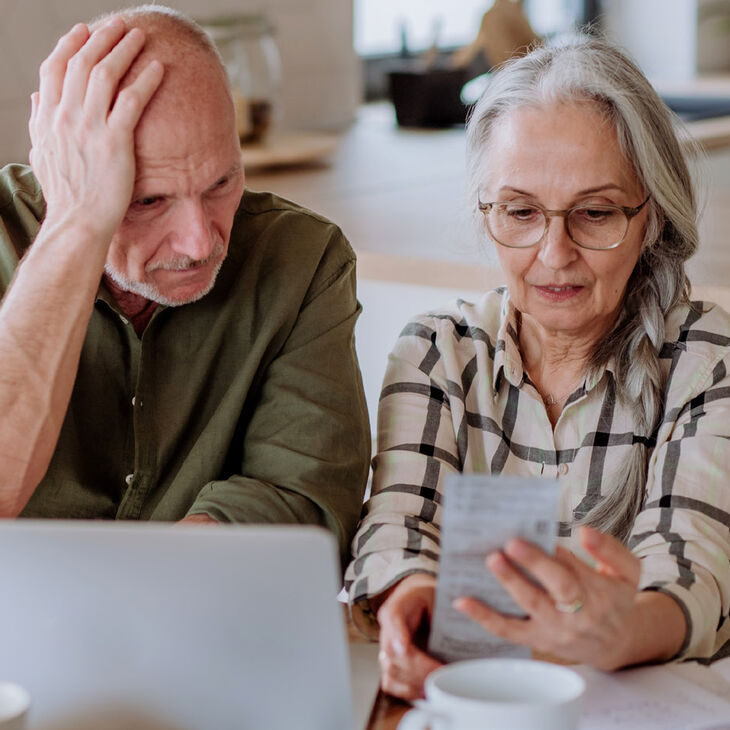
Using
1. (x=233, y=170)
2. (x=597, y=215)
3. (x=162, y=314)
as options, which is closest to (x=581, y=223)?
(x=597, y=215)

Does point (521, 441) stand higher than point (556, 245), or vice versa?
point (556, 245)

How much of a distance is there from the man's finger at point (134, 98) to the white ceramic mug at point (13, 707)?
651 mm

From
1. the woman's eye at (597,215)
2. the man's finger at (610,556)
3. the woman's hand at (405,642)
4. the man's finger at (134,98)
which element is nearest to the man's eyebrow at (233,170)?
the man's finger at (134,98)

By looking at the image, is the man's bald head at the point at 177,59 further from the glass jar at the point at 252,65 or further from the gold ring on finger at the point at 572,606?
the glass jar at the point at 252,65

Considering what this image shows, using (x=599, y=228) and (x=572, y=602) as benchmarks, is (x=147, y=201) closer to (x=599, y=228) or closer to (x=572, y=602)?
(x=599, y=228)

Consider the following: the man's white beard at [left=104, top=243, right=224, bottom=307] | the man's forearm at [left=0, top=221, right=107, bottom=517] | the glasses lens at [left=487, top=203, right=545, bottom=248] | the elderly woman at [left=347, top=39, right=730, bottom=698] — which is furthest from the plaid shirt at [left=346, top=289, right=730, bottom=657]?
the man's forearm at [left=0, top=221, right=107, bottom=517]

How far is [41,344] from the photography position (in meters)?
1.33

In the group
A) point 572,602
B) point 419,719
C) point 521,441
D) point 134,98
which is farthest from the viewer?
point 521,441

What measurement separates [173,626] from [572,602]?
0.31 meters

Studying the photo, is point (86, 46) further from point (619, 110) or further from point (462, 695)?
point (462, 695)

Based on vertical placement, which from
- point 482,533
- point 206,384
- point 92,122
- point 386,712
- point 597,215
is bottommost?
point 386,712

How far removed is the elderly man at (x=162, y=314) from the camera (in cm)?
134

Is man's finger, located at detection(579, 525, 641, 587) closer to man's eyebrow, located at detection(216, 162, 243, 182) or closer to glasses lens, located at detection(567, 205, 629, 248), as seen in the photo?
glasses lens, located at detection(567, 205, 629, 248)

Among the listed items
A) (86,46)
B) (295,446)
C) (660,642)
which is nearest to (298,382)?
(295,446)
